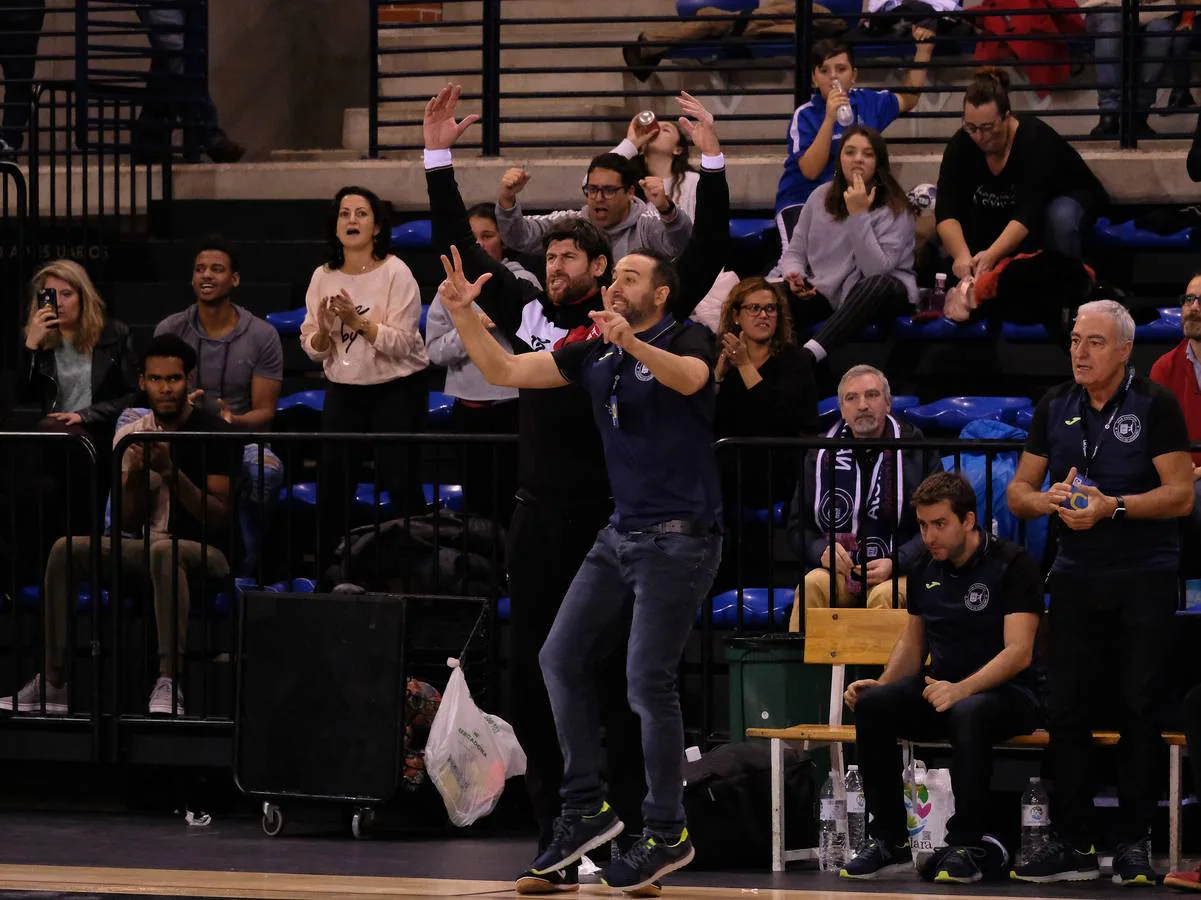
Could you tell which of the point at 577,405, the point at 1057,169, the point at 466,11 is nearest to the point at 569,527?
the point at 577,405

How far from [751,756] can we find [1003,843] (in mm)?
989

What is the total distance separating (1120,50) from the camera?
1259 cm

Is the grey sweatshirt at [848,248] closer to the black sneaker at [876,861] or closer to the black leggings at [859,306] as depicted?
the black leggings at [859,306]

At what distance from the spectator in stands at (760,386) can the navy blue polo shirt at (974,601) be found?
4.88 feet

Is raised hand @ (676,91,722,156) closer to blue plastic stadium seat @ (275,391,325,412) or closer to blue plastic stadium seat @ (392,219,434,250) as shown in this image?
blue plastic stadium seat @ (275,391,325,412)

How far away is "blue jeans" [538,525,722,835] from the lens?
713 cm

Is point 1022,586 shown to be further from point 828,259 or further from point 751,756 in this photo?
point 828,259

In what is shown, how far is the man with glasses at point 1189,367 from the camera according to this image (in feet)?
30.6

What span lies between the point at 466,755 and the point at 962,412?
118 inches

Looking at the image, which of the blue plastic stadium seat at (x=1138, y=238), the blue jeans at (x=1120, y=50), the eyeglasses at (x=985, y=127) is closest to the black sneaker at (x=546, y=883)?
the eyeglasses at (x=985, y=127)

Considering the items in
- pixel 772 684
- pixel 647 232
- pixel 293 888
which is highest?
pixel 647 232

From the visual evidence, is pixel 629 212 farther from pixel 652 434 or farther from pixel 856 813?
pixel 652 434

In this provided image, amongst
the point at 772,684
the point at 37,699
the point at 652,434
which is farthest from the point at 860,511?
the point at 37,699

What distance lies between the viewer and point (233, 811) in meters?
10.3
